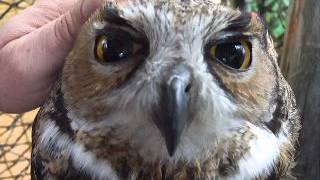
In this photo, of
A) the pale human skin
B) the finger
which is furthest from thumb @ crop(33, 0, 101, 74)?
the finger

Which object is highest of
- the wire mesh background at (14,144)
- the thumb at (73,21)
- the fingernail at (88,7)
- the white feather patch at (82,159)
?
the fingernail at (88,7)

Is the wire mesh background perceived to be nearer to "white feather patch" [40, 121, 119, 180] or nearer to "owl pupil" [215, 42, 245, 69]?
"white feather patch" [40, 121, 119, 180]

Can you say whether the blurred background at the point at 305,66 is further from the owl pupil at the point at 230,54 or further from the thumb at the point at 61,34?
the owl pupil at the point at 230,54

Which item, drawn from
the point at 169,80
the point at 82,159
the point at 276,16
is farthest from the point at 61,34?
the point at 276,16

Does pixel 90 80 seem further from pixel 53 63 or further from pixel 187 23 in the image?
pixel 53 63

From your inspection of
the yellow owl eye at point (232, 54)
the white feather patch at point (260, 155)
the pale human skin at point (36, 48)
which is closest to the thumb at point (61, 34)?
the pale human skin at point (36, 48)

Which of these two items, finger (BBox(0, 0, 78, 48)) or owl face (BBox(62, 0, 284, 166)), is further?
finger (BBox(0, 0, 78, 48))

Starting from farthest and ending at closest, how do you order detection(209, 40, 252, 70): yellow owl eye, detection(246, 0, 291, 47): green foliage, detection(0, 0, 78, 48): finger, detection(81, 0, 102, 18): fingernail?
detection(246, 0, 291, 47): green foliage
detection(0, 0, 78, 48): finger
detection(81, 0, 102, 18): fingernail
detection(209, 40, 252, 70): yellow owl eye

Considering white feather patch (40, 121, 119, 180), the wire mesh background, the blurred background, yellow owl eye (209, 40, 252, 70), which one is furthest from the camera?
the wire mesh background

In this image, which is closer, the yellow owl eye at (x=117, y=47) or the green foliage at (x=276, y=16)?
the yellow owl eye at (x=117, y=47)
